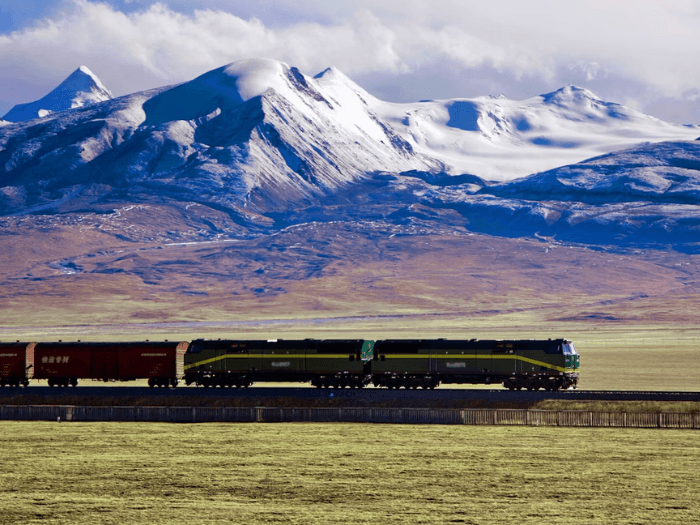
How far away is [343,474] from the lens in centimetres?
4634

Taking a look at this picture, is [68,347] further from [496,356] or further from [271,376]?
[496,356]

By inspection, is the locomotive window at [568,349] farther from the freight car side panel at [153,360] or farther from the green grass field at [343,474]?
the freight car side panel at [153,360]

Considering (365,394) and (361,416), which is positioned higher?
(365,394)

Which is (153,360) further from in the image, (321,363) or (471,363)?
(471,363)

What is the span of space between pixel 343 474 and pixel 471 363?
101 feet

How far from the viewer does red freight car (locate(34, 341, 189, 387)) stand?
3083 inches

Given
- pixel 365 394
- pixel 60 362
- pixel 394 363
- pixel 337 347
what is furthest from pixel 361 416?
pixel 60 362

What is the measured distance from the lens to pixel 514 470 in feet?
152

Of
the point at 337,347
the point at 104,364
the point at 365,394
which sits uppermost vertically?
the point at 337,347

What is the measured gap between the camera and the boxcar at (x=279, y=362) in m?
75.6

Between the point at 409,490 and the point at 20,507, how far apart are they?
16346 mm

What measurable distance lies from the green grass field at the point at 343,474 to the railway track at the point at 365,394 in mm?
6620

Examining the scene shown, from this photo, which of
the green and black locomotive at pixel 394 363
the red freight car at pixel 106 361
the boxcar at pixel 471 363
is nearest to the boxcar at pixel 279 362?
the green and black locomotive at pixel 394 363

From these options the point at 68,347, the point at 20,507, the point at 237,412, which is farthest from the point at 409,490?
the point at 68,347
